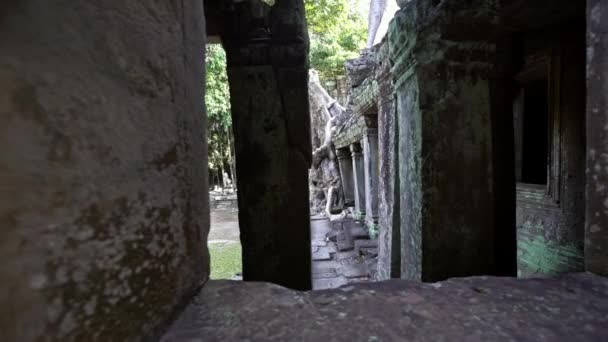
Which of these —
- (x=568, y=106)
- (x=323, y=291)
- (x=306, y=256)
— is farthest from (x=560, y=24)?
(x=323, y=291)

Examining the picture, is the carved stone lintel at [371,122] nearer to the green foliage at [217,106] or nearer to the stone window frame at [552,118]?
the stone window frame at [552,118]

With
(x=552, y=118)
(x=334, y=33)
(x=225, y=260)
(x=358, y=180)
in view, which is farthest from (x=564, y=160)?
(x=334, y=33)

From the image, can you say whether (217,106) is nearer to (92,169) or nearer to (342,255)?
(342,255)

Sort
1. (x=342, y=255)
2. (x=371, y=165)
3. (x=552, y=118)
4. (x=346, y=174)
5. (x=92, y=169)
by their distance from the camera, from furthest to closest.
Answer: (x=346, y=174) < (x=371, y=165) < (x=342, y=255) < (x=552, y=118) < (x=92, y=169)

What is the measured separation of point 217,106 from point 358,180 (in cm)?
1243

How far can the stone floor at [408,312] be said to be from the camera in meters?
0.82

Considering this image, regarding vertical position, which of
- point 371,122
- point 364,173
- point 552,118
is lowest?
point 364,173

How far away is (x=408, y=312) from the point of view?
95cm

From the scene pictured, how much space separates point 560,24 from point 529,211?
7.64ft

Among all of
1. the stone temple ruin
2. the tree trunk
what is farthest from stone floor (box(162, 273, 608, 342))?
the tree trunk

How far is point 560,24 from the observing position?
3354 millimetres

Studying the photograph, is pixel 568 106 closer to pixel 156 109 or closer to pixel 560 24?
pixel 560 24

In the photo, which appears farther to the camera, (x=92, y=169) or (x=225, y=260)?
(x=225, y=260)

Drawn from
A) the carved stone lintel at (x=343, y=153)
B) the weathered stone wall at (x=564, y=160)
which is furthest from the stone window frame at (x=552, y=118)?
the carved stone lintel at (x=343, y=153)
